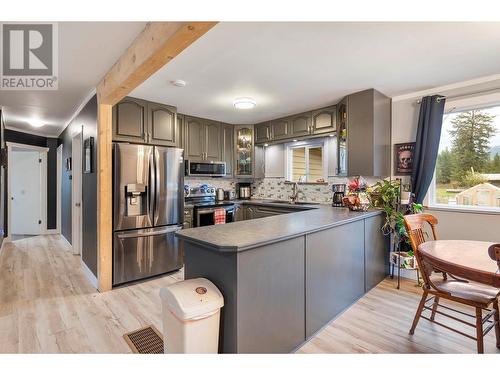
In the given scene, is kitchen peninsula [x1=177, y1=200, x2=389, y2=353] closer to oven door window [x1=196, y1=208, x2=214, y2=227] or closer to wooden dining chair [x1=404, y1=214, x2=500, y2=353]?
wooden dining chair [x1=404, y1=214, x2=500, y2=353]

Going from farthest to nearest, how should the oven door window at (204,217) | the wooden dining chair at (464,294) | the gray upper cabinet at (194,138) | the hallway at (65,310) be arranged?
the gray upper cabinet at (194,138) < the oven door window at (204,217) < the hallway at (65,310) < the wooden dining chair at (464,294)

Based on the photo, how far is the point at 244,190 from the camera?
5.29m

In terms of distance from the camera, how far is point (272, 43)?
2055 millimetres

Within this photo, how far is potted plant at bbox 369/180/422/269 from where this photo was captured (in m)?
3.05

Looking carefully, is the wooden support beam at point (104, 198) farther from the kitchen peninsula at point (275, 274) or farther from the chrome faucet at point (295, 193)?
the chrome faucet at point (295, 193)

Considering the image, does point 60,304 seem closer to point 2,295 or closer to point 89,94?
point 2,295

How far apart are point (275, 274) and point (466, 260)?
1240mm

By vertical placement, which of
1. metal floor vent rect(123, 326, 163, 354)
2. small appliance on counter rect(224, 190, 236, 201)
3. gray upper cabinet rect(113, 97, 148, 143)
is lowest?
metal floor vent rect(123, 326, 163, 354)

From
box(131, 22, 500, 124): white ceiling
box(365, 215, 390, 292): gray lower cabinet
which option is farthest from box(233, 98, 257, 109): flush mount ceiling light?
box(365, 215, 390, 292): gray lower cabinet

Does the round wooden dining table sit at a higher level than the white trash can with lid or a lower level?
higher

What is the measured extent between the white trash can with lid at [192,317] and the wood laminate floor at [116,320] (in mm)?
734

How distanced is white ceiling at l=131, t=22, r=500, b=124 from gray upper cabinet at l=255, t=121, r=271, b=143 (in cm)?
112

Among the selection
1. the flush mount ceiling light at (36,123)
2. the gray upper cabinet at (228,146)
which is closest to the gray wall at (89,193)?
the flush mount ceiling light at (36,123)

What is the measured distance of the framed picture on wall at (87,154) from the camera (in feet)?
10.6
